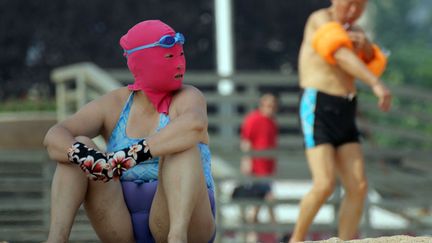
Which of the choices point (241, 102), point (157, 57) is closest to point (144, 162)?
point (157, 57)

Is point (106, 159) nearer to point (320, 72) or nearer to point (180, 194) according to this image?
point (180, 194)

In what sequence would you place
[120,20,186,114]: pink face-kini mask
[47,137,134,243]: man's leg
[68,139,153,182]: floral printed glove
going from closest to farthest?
[68,139,153,182]: floral printed glove
[47,137,134,243]: man's leg
[120,20,186,114]: pink face-kini mask

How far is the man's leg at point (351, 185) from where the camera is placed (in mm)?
8961

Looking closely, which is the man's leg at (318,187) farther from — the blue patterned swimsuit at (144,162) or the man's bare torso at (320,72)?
the blue patterned swimsuit at (144,162)

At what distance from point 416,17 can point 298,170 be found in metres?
35.2

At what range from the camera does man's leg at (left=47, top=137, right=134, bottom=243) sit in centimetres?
591

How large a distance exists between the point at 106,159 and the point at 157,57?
556 millimetres

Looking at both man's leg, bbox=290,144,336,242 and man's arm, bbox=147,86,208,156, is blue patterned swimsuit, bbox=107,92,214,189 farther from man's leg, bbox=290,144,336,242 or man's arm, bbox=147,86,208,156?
man's leg, bbox=290,144,336,242

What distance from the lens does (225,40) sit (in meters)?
19.3

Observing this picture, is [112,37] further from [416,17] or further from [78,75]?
[416,17]

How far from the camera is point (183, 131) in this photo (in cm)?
589

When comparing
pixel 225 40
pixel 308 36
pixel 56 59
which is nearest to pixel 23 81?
pixel 56 59

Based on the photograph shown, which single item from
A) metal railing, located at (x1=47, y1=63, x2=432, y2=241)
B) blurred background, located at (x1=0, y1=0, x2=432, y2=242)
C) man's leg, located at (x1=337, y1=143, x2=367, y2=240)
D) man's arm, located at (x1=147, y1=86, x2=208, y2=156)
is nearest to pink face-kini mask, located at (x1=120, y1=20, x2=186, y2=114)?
man's arm, located at (x1=147, y1=86, x2=208, y2=156)

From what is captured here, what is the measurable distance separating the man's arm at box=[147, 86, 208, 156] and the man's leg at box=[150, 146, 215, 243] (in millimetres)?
42
